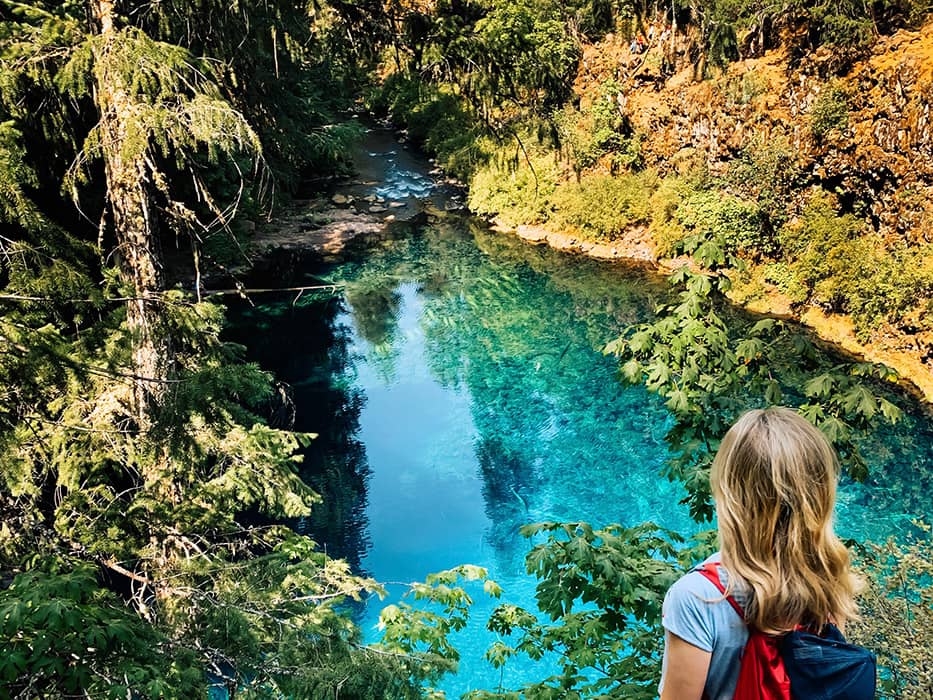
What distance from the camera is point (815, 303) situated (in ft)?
48.6

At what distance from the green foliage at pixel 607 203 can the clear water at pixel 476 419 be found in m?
1.10

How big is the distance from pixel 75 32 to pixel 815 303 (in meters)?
13.8

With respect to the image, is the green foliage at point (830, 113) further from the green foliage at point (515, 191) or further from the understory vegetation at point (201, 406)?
the understory vegetation at point (201, 406)

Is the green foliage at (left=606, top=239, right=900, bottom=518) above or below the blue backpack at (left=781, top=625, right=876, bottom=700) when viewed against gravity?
below

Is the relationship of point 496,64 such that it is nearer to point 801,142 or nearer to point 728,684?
point 728,684

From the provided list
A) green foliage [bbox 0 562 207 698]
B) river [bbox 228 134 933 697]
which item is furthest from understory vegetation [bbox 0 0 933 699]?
river [bbox 228 134 933 697]

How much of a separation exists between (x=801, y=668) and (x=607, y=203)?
18.9m

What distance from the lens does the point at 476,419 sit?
13242mm

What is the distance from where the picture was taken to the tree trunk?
4234 millimetres

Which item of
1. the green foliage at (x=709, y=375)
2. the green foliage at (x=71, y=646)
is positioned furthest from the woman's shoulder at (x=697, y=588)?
the green foliage at (x=709, y=375)

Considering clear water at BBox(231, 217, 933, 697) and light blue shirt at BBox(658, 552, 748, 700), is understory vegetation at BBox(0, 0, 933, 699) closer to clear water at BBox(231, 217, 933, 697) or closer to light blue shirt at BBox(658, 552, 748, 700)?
light blue shirt at BBox(658, 552, 748, 700)

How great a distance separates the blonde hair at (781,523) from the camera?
1371mm

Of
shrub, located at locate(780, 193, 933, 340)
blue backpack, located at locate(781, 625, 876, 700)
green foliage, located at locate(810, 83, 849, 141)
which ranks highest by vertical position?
green foliage, located at locate(810, 83, 849, 141)

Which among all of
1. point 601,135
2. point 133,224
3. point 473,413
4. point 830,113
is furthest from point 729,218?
point 133,224
